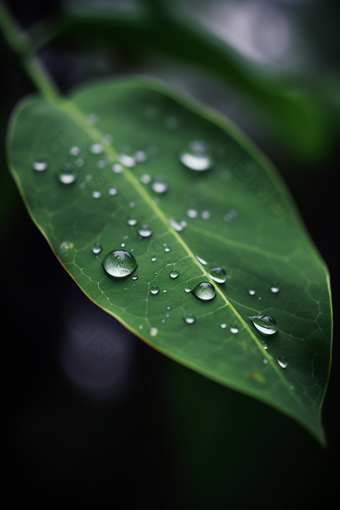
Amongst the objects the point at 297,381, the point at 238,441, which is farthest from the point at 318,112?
the point at 238,441

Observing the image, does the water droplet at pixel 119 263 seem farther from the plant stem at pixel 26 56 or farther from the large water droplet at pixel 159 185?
the plant stem at pixel 26 56

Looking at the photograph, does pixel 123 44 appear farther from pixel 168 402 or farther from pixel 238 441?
pixel 238 441

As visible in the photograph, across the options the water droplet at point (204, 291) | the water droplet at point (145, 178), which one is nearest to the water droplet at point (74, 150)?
the water droplet at point (145, 178)

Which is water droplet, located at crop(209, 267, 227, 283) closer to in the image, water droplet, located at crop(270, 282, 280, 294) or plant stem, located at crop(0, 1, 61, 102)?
water droplet, located at crop(270, 282, 280, 294)

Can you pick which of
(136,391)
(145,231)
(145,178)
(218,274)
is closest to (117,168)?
(145,178)

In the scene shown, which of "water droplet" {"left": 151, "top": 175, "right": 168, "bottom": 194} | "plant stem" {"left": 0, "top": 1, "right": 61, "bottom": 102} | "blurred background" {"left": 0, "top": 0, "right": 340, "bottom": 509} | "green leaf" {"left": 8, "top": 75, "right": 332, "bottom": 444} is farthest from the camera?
"blurred background" {"left": 0, "top": 0, "right": 340, "bottom": 509}

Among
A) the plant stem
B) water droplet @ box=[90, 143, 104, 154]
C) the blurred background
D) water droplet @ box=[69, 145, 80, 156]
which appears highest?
the plant stem

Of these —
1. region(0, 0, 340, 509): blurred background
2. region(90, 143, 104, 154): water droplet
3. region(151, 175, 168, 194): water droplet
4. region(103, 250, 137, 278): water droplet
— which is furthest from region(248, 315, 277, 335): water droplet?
region(0, 0, 340, 509): blurred background
